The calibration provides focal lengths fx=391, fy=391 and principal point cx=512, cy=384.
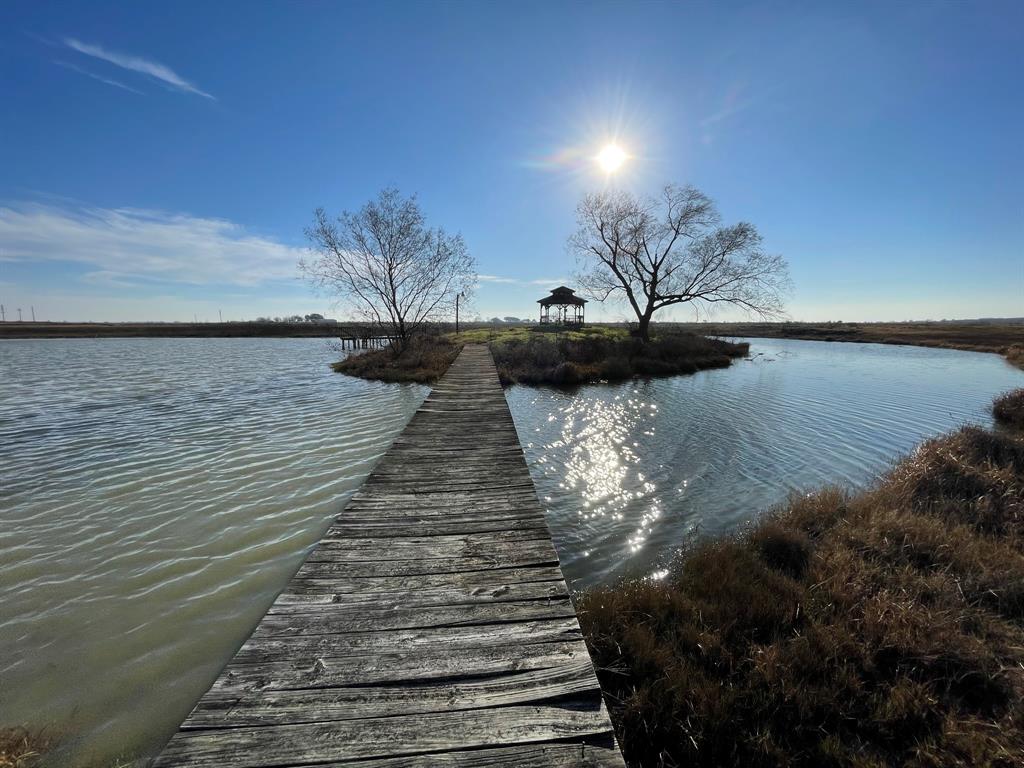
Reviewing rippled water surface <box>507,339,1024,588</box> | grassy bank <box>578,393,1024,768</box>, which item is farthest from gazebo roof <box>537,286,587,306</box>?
grassy bank <box>578,393,1024,768</box>

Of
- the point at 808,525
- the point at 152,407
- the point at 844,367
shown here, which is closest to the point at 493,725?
the point at 808,525

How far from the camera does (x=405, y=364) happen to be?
21.3 m

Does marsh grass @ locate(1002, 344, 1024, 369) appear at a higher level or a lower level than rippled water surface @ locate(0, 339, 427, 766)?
higher

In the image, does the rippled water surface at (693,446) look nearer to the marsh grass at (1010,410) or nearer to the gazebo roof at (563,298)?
the marsh grass at (1010,410)

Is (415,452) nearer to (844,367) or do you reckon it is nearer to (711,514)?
(711,514)

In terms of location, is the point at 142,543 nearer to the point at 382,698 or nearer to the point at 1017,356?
the point at 382,698

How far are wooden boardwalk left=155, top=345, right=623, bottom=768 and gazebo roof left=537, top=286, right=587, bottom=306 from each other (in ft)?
130

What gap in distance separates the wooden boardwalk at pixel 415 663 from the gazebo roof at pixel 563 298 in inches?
1562

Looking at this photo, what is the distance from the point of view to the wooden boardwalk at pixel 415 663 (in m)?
1.71

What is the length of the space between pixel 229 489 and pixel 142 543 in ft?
5.04

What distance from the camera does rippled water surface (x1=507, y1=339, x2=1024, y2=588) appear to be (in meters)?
5.98

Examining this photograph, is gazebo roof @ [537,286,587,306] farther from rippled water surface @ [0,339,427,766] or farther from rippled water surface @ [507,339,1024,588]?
rippled water surface @ [0,339,427,766]

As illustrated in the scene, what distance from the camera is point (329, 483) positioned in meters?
7.01

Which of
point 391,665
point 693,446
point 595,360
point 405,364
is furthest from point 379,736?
point 595,360
